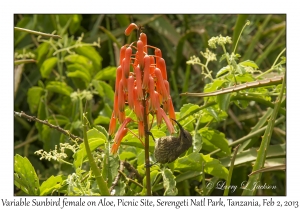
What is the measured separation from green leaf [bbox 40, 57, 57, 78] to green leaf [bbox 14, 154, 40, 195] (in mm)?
790

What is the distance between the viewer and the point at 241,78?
5.90ft

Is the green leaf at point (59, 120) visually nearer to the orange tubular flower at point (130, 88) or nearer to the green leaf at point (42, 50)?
the green leaf at point (42, 50)

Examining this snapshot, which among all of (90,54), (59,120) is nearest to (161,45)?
(90,54)

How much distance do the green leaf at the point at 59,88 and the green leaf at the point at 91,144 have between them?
718 mm

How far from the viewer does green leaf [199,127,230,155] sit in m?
1.80

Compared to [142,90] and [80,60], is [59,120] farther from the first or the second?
[142,90]

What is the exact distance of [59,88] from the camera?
2320 millimetres

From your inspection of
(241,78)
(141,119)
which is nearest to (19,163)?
(141,119)

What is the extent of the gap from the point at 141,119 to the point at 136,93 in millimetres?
62

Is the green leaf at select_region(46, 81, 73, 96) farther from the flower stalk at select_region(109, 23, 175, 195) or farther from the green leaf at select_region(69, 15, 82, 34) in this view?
the flower stalk at select_region(109, 23, 175, 195)

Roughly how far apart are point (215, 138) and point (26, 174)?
1.83 ft

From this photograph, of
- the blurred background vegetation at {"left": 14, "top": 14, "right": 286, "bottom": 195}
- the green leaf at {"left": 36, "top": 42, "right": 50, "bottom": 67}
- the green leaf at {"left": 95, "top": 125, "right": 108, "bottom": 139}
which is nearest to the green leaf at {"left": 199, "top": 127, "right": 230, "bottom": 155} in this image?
the green leaf at {"left": 95, "top": 125, "right": 108, "bottom": 139}
